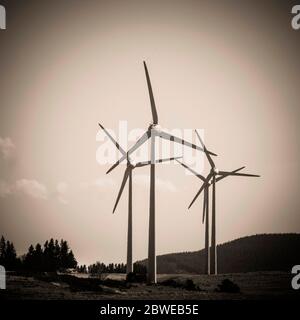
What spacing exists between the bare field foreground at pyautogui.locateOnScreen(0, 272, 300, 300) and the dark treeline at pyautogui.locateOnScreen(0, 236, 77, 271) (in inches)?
3034

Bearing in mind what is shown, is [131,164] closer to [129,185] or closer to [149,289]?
[129,185]

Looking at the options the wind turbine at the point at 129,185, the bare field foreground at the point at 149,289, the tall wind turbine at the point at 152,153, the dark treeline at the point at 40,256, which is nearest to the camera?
the bare field foreground at the point at 149,289

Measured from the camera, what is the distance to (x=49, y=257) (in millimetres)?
164625

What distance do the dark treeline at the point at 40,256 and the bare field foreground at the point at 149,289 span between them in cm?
7706

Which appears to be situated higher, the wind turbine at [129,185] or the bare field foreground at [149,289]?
the wind turbine at [129,185]

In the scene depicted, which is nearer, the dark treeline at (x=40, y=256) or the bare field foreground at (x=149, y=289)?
the bare field foreground at (x=149, y=289)

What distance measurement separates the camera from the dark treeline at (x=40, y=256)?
154 metres

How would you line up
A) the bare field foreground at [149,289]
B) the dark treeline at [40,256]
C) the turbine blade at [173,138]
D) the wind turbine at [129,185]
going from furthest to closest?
the dark treeline at [40,256] → the wind turbine at [129,185] → the turbine blade at [173,138] → the bare field foreground at [149,289]

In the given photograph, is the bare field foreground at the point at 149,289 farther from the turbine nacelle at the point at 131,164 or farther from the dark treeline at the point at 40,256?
the dark treeline at the point at 40,256

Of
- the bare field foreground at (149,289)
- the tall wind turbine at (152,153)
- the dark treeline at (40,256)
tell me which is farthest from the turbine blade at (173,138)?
the dark treeline at (40,256)

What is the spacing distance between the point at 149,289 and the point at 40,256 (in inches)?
4008
